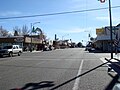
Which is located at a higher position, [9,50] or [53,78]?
[9,50]

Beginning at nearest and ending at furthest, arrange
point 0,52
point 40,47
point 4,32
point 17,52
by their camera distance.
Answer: point 0,52
point 17,52
point 40,47
point 4,32

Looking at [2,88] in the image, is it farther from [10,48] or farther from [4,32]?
[4,32]

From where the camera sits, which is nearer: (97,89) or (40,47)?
(97,89)

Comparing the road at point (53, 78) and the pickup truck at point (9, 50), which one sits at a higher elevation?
the pickup truck at point (9, 50)

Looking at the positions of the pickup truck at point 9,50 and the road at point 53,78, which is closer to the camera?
the road at point 53,78

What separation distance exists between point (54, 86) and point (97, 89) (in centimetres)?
188

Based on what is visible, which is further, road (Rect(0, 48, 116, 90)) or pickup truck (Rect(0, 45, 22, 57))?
pickup truck (Rect(0, 45, 22, 57))

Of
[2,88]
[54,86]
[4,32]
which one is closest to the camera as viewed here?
[2,88]

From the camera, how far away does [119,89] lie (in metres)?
5.25

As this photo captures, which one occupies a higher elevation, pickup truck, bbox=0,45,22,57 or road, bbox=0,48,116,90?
pickup truck, bbox=0,45,22,57

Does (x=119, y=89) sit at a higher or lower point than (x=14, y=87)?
higher

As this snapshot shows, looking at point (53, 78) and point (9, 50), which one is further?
point (9, 50)

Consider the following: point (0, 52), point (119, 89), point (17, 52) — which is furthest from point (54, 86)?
point (17, 52)

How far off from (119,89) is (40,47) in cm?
10905
